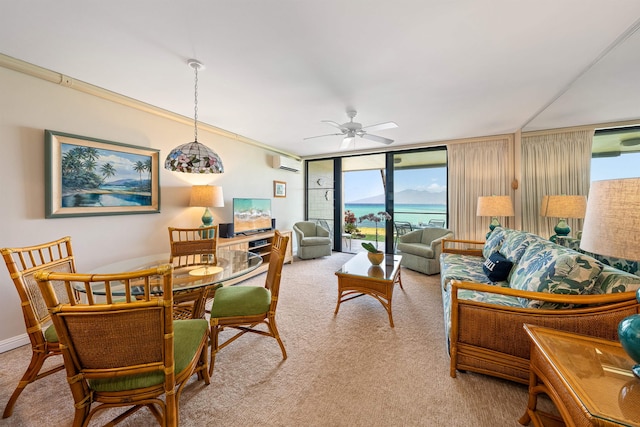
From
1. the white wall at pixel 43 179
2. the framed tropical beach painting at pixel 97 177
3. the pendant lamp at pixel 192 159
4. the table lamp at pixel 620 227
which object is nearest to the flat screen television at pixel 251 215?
the white wall at pixel 43 179

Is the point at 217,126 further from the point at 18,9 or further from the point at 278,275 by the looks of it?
the point at 278,275

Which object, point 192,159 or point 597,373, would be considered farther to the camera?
point 192,159

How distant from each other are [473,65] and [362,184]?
15.8 feet

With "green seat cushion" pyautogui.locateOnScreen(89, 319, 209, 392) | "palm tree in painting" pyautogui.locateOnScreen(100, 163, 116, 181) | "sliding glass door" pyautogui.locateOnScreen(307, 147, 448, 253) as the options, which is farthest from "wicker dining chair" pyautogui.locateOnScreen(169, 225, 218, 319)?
"sliding glass door" pyautogui.locateOnScreen(307, 147, 448, 253)

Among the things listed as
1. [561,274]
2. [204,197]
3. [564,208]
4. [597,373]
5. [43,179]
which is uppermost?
[43,179]

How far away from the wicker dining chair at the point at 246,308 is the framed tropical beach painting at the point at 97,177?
5.81ft

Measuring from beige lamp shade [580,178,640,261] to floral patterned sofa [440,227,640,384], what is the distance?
1.73 ft

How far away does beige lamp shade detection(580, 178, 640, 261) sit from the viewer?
2.82 ft

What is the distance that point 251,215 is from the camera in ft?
13.8

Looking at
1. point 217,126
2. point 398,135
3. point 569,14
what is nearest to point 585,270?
point 569,14

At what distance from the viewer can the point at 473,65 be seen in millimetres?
2020

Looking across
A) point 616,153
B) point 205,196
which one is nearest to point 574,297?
point 616,153

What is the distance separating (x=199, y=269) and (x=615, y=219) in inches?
96.0

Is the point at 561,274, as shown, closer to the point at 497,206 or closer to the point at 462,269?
the point at 462,269
